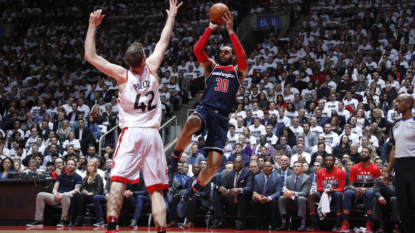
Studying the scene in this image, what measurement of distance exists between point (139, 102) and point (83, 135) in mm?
9778

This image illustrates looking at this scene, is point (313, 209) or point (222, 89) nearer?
point (222, 89)

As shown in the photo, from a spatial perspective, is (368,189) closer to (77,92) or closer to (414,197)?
(414,197)

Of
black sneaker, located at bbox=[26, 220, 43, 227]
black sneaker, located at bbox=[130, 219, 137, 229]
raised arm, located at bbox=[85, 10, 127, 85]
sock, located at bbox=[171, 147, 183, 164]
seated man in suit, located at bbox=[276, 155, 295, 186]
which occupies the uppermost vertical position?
raised arm, located at bbox=[85, 10, 127, 85]

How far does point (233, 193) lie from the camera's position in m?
10.4

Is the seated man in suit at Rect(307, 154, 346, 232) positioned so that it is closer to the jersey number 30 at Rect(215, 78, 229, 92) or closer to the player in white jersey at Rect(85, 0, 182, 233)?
the jersey number 30 at Rect(215, 78, 229, 92)

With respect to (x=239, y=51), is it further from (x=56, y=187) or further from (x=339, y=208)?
(x=56, y=187)

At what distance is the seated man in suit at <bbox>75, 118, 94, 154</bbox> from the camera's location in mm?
13962

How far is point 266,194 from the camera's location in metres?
10.4

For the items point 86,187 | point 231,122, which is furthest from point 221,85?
point 231,122

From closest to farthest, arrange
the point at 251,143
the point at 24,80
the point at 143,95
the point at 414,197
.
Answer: the point at 143,95 < the point at 414,197 < the point at 251,143 < the point at 24,80

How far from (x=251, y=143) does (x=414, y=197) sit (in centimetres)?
693

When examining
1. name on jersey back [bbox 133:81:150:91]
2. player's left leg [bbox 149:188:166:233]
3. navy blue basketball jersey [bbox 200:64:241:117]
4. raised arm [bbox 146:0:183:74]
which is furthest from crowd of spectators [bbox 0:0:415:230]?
name on jersey back [bbox 133:81:150:91]

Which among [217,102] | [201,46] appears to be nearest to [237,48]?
[201,46]

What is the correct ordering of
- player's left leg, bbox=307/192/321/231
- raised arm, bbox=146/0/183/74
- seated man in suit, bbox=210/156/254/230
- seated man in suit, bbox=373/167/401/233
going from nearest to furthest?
raised arm, bbox=146/0/183/74 → seated man in suit, bbox=373/167/401/233 → player's left leg, bbox=307/192/321/231 → seated man in suit, bbox=210/156/254/230
